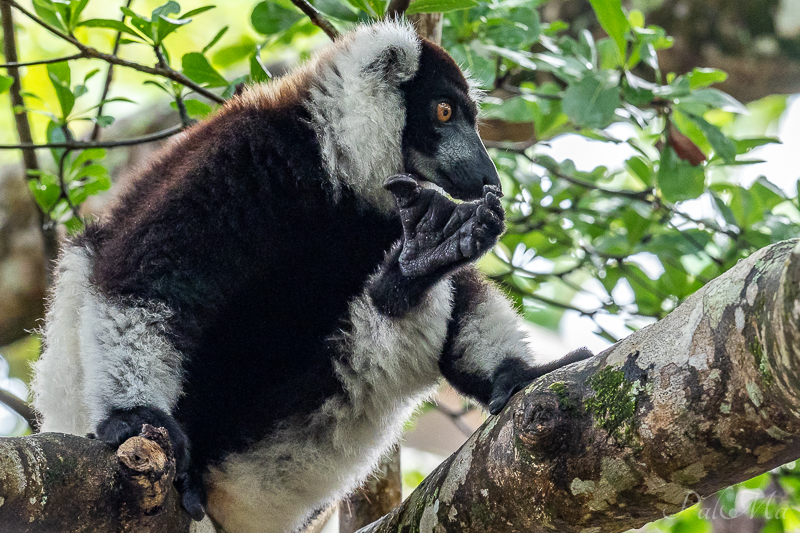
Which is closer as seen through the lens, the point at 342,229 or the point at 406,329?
the point at 406,329

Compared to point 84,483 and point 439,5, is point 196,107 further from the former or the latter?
point 84,483

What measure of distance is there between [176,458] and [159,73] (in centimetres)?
210

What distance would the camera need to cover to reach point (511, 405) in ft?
7.82

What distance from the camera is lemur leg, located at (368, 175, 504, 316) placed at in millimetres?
2756

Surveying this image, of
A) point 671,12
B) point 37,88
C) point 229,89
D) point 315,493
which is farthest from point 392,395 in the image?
point 671,12

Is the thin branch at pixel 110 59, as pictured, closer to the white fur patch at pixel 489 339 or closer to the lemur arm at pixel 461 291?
the lemur arm at pixel 461 291

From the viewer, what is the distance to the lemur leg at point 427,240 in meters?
2.76

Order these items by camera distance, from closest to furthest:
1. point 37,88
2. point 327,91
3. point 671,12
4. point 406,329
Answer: point 406,329, point 327,91, point 37,88, point 671,12

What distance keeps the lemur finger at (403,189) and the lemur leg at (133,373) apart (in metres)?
1.02

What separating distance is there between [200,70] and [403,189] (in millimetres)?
1614

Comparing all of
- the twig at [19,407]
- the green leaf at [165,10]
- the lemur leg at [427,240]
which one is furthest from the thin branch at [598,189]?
the twig at [19,407]

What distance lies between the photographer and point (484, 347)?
10.0 feet

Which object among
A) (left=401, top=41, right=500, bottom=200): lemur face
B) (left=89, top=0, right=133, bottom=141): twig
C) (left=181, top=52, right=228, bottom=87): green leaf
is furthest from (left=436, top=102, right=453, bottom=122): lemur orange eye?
(left=89, top=0, right=133, bottom=141): twig

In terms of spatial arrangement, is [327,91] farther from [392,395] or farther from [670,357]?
[670,357]
